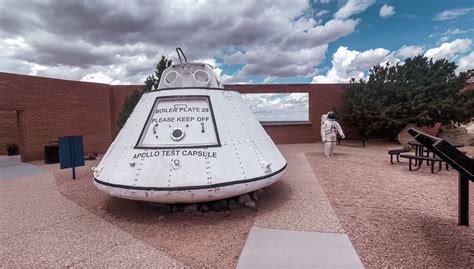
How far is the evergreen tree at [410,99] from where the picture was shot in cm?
1134

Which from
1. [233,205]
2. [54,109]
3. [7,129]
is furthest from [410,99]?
[7,129]

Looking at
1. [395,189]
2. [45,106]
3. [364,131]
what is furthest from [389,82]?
[45,106]

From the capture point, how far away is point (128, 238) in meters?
3.11

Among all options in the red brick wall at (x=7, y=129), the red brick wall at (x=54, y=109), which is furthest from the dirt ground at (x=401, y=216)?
the red brick wall at (x=7, y=129)

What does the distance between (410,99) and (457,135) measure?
3.46m

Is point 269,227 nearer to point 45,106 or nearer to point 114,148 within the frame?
point 114,148

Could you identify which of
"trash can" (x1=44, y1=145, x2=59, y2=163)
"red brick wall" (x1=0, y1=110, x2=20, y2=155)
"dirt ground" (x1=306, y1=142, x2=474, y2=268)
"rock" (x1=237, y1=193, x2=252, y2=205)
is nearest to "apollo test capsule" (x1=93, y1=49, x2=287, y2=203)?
"rock" (x1=237, y1=193, x2=252, y2=205)

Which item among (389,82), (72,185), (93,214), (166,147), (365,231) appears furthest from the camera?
(389,82)

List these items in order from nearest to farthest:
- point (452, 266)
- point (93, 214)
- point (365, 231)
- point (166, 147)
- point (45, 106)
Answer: point (452, 266), point (365, 231), point (166, 147), point (93, 214), point (45, 106)

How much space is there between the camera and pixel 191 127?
3.84 m

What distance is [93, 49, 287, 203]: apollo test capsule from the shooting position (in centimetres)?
333

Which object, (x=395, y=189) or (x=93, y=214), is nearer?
(x=93, y=214)

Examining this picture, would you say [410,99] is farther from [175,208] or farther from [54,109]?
[54,109]

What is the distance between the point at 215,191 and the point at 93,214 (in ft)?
6.38
